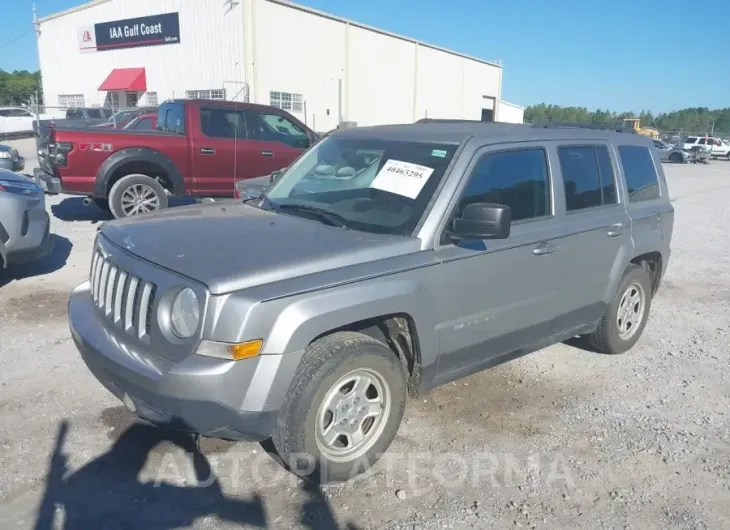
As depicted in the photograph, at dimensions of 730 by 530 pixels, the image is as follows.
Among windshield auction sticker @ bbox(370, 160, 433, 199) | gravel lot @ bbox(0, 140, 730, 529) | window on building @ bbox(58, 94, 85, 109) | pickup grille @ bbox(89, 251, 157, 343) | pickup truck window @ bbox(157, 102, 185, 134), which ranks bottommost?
gravel lot @ bbox(0, 140, 730, 529)

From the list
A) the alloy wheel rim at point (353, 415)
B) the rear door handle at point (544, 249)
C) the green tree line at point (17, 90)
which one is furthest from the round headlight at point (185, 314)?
→ the green tree line at point (17, 90)

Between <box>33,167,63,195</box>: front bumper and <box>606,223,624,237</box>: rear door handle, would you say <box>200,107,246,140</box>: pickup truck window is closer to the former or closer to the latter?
<box>33,167,63,195</box>: front bumper

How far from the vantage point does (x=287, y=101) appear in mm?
30438

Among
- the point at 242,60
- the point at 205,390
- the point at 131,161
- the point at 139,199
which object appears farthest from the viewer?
Result: the point at 242,60

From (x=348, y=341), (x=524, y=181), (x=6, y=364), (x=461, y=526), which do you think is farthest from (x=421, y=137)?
(x=6, y=364)

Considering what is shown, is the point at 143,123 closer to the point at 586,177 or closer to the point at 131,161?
the point at 131,161

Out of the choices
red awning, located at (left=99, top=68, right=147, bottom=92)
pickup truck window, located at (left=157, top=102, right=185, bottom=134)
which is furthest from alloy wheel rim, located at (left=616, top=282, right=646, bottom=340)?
red awning, located at (left=99, top=68, right=147, bottom=92)

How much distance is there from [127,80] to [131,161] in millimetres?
26043

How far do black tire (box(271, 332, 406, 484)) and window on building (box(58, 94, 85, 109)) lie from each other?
3727 cm

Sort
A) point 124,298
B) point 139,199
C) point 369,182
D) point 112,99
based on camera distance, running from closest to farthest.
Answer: point 124,298 < point 369,182 < point 139,199 < point 112,99

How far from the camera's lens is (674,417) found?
13.8 ft

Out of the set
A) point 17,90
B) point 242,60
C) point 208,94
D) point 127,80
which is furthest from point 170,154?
point 17,90

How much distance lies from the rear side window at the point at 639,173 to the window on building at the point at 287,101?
25.7 m

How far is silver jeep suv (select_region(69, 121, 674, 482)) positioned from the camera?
2828 mm
